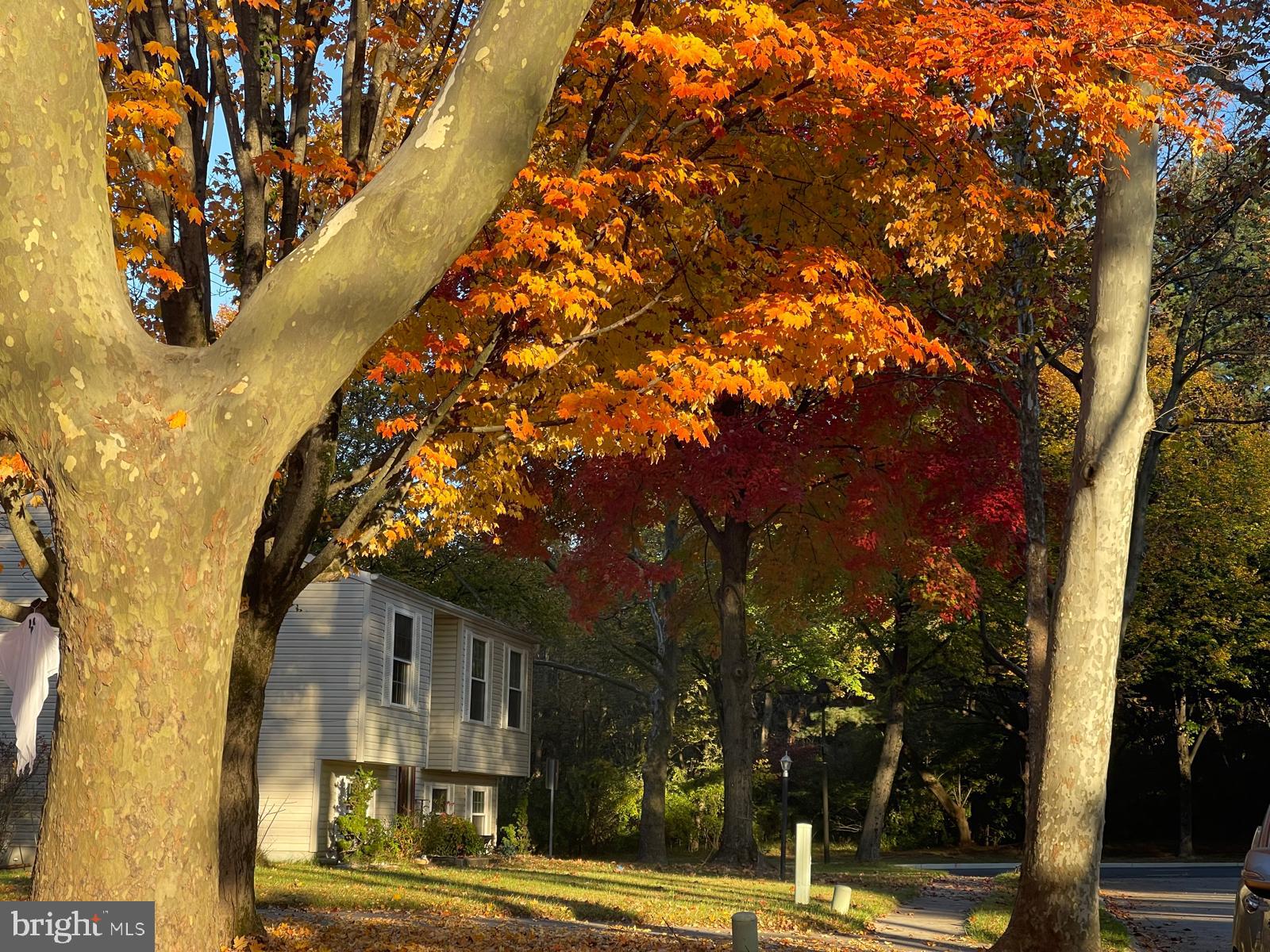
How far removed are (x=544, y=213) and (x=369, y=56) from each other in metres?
3.24

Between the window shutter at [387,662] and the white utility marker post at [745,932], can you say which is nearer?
the white utility marker post at [745,932]

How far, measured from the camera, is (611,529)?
86.9 ft

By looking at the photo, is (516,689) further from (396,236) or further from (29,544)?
(396,236)

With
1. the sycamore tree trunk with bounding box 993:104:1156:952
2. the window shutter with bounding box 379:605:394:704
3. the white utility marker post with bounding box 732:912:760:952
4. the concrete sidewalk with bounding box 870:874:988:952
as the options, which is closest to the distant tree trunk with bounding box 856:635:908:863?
the concrete sidewalk with bounding box 870:874:988:952

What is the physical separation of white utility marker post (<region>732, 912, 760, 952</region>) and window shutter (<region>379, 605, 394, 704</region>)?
17915 mm

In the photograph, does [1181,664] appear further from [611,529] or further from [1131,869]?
[611,529]

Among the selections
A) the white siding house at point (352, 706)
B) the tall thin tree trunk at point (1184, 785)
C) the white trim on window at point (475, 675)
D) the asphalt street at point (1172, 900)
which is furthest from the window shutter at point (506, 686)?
the tall thin tree trunk at point (1184, 785)

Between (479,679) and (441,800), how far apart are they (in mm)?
3005

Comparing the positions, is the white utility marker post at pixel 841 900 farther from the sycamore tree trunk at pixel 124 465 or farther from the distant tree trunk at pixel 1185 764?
the distant tree trunk at pixel 1185 764

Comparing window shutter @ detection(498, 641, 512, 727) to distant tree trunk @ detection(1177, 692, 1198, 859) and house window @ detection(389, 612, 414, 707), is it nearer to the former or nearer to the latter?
house window @ detection(389, 612, 414, 707)

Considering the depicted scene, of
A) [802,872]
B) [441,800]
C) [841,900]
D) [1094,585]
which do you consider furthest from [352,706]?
[1094,585]

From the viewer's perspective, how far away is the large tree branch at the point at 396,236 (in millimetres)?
5637

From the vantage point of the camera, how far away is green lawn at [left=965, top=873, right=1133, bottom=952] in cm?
1304

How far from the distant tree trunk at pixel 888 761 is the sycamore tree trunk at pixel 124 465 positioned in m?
33.3
